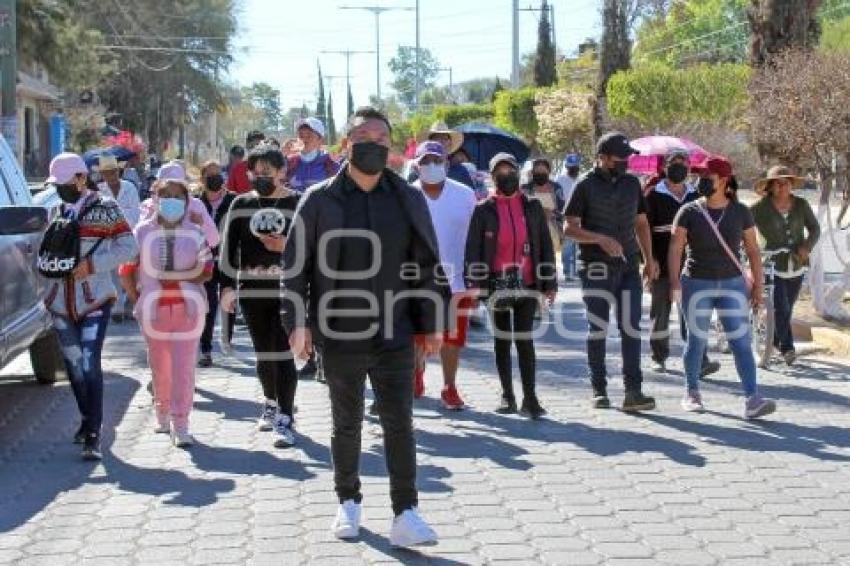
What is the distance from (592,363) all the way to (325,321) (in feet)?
12.7

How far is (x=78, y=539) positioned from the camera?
6348mm

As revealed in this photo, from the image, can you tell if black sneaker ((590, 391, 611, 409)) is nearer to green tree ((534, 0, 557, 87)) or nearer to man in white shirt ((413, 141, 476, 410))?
man in white shirt ((413, 141, 476, 410))

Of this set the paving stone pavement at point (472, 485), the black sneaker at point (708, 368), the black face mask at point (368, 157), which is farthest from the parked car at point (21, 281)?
the black sneaker at point (708, 368)

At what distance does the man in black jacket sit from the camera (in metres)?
6.07

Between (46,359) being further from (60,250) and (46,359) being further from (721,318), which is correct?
(721,318)

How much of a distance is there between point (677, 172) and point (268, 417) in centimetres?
412

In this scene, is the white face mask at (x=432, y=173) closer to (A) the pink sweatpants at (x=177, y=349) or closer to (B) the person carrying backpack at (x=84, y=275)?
(A) the pink sweatpants at (x=177, y=349)

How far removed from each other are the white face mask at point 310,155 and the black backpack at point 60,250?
292cm

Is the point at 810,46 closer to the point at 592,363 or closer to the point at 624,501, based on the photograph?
the point at 592,363

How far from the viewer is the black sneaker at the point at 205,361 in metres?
11.8

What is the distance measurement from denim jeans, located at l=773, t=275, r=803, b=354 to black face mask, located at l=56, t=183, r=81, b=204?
6006mm

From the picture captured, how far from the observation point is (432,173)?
9.24m

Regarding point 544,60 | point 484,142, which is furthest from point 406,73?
point 484,142

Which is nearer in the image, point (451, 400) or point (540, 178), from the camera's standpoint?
point (451, 400)
